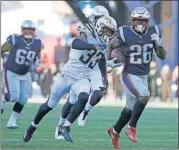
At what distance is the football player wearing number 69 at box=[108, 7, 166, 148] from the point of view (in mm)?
8680

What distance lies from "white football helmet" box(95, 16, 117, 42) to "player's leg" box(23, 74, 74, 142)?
726 millimetres

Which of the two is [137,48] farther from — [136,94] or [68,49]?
[68,49]

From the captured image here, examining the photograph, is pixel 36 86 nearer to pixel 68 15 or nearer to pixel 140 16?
pixel 68 15

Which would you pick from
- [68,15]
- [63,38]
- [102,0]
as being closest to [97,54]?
[102,0]

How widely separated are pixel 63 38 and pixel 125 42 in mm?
29443

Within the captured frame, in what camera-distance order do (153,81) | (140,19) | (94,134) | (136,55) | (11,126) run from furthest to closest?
(153,81), (11,126), (94,134), (136,55), (140,19)

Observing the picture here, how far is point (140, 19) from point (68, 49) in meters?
25.3

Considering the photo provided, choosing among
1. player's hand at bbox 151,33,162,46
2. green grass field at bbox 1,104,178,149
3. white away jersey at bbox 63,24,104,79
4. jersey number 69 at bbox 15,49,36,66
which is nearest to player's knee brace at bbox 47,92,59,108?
white away jersey at bbox 63,24,104,79

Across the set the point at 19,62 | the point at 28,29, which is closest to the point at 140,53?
the point at 28,29

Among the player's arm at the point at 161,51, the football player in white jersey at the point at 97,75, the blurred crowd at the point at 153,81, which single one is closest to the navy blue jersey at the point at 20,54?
the football player in white jersey at the point at 97,75

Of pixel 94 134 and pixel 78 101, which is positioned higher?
pixel 78 101

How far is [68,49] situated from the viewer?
34.0m

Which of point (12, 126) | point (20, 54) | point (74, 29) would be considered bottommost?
point (74, 29)

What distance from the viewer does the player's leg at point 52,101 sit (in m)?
8.91
